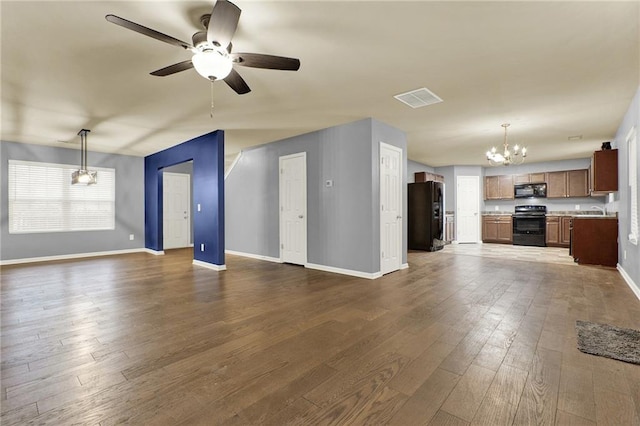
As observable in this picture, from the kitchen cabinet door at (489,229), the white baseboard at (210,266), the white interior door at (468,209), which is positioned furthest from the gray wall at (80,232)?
the kitchen cabinet door at (489,229)

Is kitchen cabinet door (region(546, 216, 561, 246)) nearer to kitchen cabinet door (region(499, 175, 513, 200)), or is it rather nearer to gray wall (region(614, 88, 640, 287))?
kitchen cabinet door (region(499, 175, 513, 200))

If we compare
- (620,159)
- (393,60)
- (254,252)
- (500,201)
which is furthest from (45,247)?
(500,201)

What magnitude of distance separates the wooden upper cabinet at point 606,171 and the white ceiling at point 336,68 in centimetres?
52

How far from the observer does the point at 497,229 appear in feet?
31.2

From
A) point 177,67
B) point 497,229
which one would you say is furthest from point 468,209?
point 177,67

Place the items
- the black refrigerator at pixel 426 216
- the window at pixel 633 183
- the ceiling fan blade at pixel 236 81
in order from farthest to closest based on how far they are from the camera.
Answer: the black refrigerator at pixel 426 216
the window at pixel 633 183
the ceiling fan blade at pixel 236 81

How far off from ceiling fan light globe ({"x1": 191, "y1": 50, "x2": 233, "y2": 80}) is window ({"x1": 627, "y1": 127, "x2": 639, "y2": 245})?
4.80 m

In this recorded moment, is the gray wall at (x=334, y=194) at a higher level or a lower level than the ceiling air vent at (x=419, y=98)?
lower

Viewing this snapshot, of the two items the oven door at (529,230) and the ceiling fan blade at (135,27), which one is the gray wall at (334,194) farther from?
the oven door at (529,230)

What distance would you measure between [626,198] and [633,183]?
642 millimetres

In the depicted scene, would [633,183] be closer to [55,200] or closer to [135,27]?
[135,27]

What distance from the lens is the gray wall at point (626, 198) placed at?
3.70 metres

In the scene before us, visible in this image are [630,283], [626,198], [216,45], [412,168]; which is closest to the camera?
[216,45]

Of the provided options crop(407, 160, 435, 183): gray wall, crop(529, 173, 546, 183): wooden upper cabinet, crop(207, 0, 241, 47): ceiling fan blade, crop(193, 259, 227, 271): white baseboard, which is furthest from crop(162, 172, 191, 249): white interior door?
crop(529, 173, 546, 183): wooden upper cabinet
